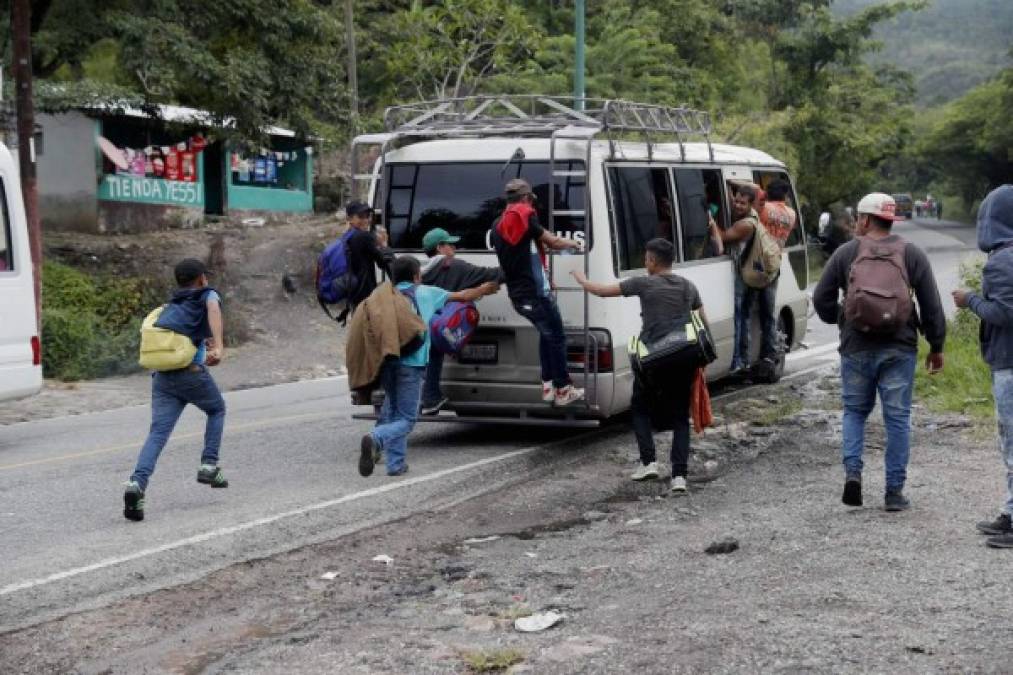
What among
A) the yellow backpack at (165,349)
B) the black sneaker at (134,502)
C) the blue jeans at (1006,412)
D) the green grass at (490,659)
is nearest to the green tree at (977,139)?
the blue jeans at (1006,412)

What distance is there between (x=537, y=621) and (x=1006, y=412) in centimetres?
302

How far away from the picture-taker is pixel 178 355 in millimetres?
8805

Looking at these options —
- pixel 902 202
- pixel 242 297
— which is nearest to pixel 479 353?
pixel 902 202

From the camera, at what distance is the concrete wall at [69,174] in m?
29.9

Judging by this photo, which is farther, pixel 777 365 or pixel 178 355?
pixel 777 365

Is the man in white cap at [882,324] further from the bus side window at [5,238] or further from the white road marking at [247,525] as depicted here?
the bus side window at [5,238]

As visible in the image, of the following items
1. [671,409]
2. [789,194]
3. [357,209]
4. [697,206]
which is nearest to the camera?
[671,409]

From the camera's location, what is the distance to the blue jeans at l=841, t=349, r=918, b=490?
841cm

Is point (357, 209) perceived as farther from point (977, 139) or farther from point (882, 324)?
point (977, 139)

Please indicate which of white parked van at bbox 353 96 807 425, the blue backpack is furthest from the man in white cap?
the blue backpack

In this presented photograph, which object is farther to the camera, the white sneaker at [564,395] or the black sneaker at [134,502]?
the white sneaker at [564,395]

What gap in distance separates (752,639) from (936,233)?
6804 centimetres

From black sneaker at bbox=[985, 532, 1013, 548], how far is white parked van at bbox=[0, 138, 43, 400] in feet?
27.8

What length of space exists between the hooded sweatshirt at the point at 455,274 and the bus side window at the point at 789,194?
4939 millimetres
